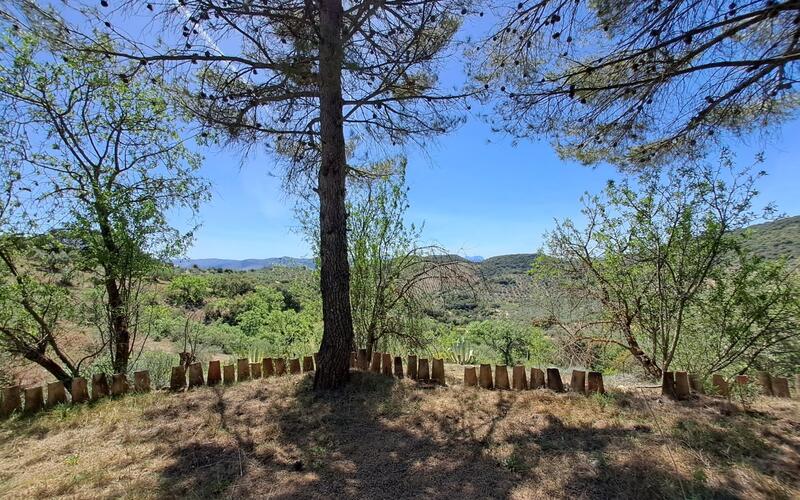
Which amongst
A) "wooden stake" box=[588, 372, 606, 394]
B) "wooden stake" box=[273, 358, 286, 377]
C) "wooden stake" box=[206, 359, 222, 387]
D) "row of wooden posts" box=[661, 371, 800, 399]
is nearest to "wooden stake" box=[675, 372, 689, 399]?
"row of wooden posts" box=[661, 371, 800, 399]

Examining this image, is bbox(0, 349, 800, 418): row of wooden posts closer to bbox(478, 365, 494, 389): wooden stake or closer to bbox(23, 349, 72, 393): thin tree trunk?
bbox(478, 365, 494, 389): wooden stake

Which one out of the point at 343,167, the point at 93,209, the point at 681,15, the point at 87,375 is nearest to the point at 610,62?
the point at 681,15

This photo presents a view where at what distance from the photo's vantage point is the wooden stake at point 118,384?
132 inches

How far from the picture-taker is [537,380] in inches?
138

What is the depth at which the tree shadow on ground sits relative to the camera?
1982 mm

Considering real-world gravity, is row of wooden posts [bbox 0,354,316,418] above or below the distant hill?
below

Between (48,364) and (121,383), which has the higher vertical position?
(48,364)

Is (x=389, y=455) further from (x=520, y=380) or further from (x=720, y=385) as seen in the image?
(x=720, y=385)

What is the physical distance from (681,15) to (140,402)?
5.40 meters

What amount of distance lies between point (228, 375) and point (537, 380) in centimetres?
319

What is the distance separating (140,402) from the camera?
325 centimetres

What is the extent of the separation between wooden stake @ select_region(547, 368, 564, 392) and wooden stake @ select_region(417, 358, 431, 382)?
3.95ft

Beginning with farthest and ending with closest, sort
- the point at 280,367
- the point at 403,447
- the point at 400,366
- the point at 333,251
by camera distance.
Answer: the point at 280,367 → the point at 400,366 → the point at 333,251 → the point at 403,447

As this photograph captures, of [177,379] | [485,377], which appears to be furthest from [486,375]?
[177,379]
